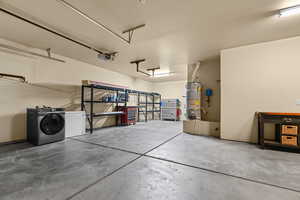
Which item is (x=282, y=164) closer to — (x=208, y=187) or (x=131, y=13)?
(x=208, y=187)

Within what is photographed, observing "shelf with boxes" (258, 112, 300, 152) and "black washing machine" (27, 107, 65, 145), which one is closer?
"shelf with boxes" (258, 112, 300, 152)

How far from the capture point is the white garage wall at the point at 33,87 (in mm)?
2947

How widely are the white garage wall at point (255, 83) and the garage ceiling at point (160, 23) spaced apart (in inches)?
11.0

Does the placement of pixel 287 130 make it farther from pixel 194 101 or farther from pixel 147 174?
pixel 147 174

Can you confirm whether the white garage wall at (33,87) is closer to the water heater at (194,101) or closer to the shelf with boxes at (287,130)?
the water heater at (194,101)

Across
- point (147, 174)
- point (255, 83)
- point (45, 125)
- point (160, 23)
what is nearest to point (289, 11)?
point (255, 83)

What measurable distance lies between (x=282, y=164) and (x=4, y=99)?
581 cm

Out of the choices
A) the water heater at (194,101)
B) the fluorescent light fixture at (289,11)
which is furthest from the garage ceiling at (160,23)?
the water heater at (194,101)

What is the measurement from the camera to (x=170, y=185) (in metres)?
1.43

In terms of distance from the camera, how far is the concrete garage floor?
1.29 metres

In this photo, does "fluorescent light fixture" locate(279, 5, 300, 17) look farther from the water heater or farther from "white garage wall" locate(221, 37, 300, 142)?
the water heater

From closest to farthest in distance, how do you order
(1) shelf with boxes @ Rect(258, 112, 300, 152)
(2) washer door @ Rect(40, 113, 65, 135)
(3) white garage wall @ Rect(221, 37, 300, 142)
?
(1) shelf with boxes @ Rect(258, 112, 300, 152)
(3) white garage wall @ Rect(221, 37, 300, 142)
(2) washer door @ Rect(40, 113, 65, 135)

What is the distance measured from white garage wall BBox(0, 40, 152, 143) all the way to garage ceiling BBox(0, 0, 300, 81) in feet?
1.91

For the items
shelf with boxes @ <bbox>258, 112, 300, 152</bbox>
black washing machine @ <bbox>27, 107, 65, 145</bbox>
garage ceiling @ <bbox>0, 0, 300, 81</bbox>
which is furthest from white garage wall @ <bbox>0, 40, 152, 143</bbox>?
shelf with boxes @ <bbox>258, 112, 300, 152</bbox>
